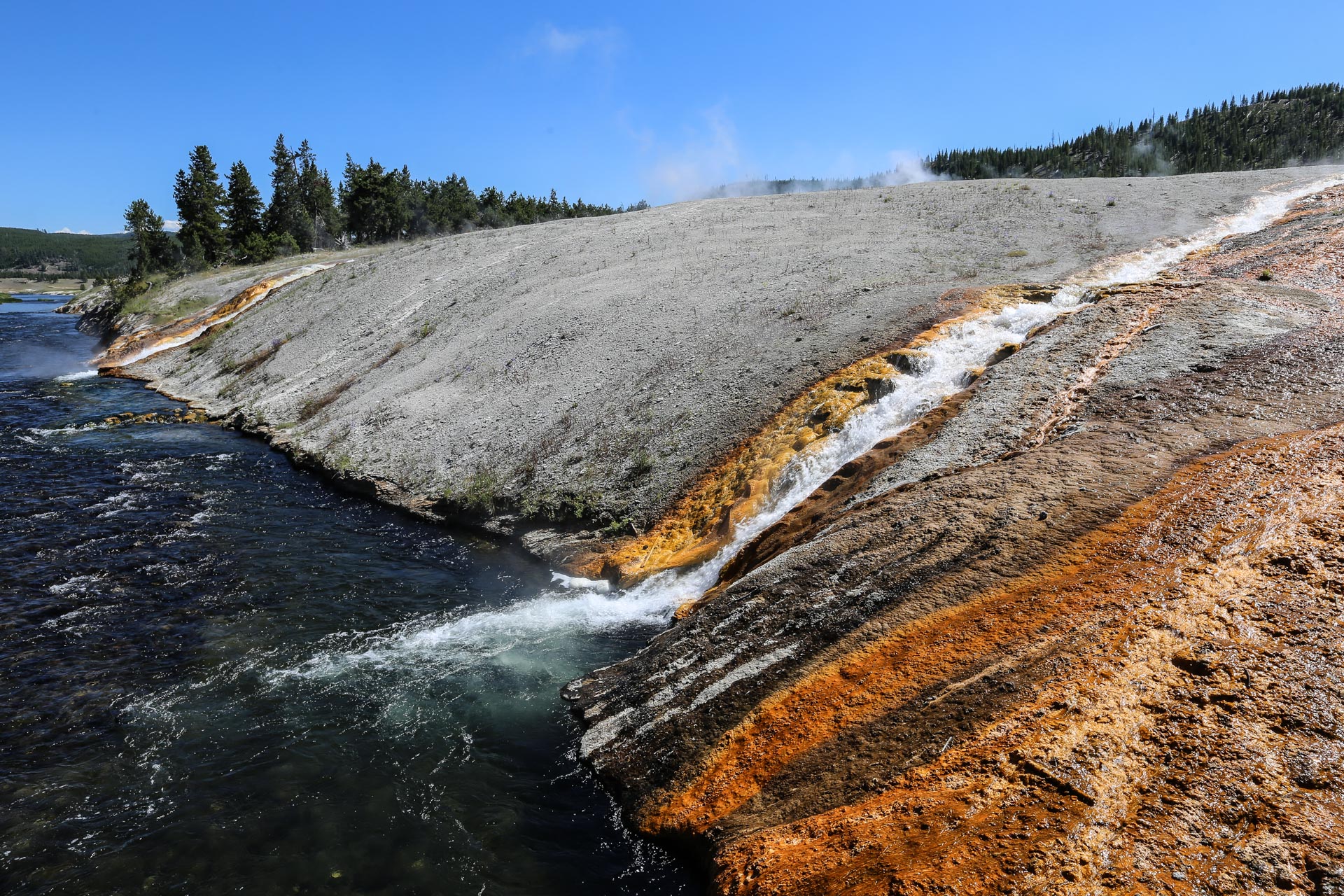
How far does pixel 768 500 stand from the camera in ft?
42.7

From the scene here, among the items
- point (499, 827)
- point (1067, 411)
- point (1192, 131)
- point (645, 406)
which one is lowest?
point (499, 827)

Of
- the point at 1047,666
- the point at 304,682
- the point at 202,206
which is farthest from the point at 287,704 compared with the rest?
the point at 202,206

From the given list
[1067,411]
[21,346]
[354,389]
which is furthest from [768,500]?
[21,346]

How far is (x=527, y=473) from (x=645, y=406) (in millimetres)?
3135

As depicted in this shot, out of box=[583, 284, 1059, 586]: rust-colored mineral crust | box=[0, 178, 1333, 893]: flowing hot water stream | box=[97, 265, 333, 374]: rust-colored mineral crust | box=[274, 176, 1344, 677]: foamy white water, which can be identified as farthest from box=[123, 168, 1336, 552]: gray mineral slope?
box=[97, 265, 333, 374]: rust-colored mineral crust

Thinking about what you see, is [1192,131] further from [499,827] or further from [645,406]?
[499,827]

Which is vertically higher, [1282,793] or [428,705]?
[1282,793]

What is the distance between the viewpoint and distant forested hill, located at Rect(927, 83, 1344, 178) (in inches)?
2904

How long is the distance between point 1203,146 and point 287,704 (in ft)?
324

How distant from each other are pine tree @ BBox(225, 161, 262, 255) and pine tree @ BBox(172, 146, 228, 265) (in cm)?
76

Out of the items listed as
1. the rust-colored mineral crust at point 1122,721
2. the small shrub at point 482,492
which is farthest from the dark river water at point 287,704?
the rust-colored mineral crust at point 1122,721

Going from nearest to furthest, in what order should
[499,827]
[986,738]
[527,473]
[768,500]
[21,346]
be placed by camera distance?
[986,738] → [499,827] → [768,500] → [527,473] → [21,346]

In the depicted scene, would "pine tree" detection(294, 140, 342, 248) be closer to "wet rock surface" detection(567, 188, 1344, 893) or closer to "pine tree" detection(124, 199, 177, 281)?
"pine tree" detection(124, 199, 177, 281)

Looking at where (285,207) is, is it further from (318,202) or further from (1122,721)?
(1122,721)
